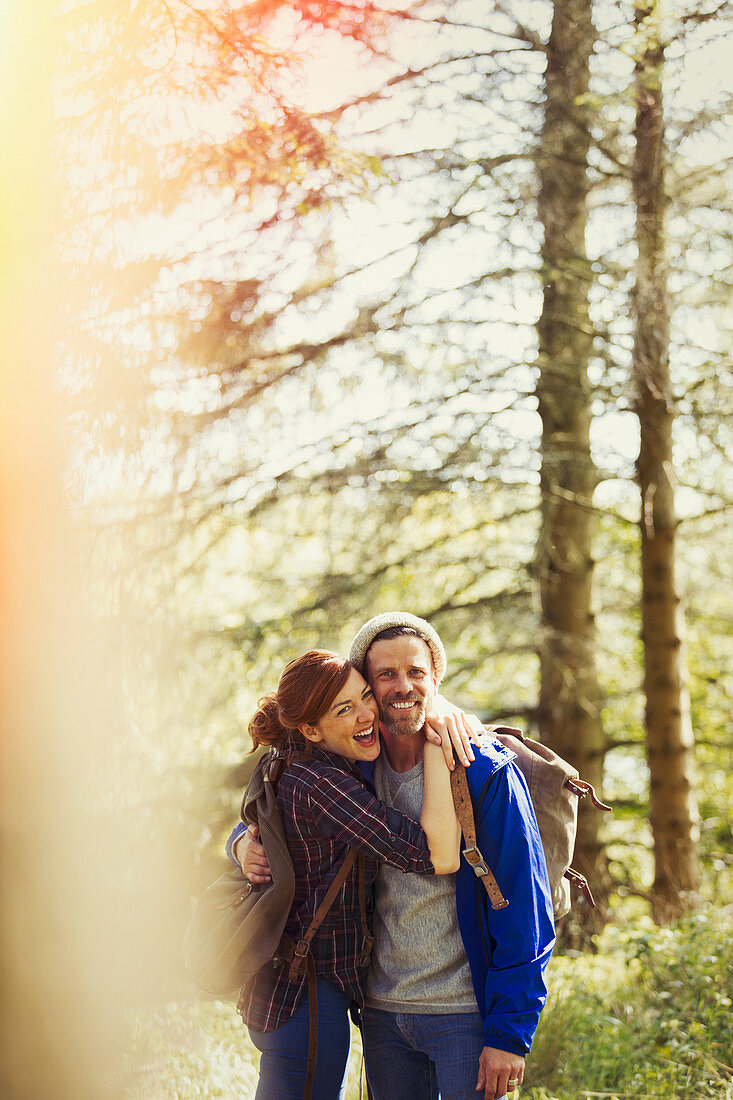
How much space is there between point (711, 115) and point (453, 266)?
2.39 metres

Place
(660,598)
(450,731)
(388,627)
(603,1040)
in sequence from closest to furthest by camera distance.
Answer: (450,731), (388,627), (603,1040), (660,598)

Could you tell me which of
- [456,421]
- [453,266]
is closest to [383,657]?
[456,421]

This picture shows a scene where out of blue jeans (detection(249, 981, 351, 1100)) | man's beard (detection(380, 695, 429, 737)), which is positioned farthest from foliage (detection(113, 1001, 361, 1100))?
man's beard (detection(380, 695, 429, 737))

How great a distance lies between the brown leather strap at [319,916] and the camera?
8.37 feet

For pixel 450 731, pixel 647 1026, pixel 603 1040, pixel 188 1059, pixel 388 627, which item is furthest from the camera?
pixel 647 1026

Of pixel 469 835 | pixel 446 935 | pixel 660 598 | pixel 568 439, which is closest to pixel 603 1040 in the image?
pixel 446 935

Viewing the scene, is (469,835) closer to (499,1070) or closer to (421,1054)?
(499,1070)

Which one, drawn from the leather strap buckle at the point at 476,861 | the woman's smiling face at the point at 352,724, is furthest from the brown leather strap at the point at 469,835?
the woman's smiling face at the point at 352,724

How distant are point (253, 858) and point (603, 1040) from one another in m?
2.85

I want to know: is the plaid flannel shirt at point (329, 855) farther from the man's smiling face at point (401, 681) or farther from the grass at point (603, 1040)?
the grass at point (603, 1040)

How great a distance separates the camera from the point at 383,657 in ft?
9.07

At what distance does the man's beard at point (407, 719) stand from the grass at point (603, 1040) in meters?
2.16

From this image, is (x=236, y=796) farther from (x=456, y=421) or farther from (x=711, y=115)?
(x=711, y=115)

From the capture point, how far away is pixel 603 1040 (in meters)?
4.55
